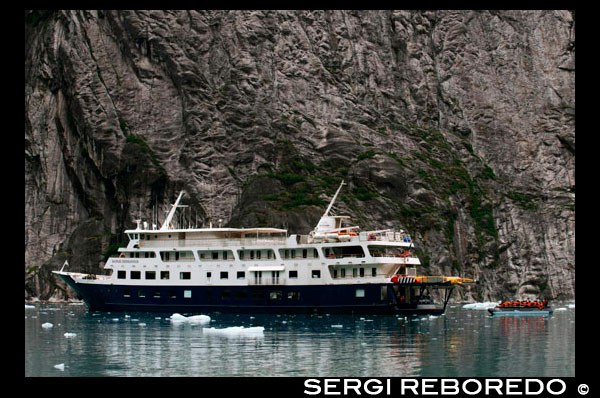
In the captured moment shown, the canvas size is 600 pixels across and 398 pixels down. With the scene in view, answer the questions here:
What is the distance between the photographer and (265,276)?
6625 cm

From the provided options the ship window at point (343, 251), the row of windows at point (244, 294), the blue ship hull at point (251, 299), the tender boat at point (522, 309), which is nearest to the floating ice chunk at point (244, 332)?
the blue ship hull at point (251, 299)

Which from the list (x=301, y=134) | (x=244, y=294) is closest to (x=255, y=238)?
(x=244, y=294)

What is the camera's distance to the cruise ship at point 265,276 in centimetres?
6391

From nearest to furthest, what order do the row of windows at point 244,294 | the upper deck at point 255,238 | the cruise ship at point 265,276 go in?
the cruise ship at point 265,276 < the upper deck at point 255,238 < the row of windows at point 244,294

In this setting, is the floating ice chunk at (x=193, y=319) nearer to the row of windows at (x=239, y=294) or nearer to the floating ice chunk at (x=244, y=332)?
the row of windows at (x=239, y=294)

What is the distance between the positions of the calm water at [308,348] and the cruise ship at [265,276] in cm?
358

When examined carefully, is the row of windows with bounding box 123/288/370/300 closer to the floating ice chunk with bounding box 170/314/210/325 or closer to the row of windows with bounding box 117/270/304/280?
the row of windows with bounding box 117/270/304/280

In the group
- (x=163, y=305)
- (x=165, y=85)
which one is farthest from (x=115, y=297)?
(x=165, y=85)

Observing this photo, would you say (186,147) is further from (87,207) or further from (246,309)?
(246,309)

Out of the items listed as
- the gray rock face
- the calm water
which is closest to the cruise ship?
the calm water

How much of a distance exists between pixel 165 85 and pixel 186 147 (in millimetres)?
12283

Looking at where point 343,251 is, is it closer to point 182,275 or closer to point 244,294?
point 244,294

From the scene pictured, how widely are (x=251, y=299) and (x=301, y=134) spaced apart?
183 ft

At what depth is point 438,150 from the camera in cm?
12631
